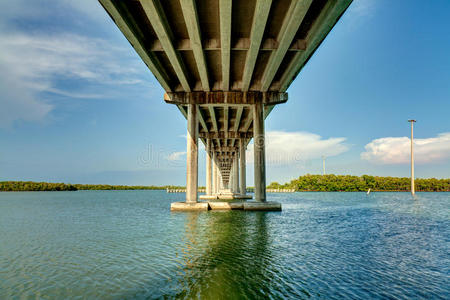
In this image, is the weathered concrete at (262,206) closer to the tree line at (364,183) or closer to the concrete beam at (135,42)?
the concrete beam at (135,42)

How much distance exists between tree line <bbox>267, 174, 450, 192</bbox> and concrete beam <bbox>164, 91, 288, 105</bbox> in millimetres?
125875

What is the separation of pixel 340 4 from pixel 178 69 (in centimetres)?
1106

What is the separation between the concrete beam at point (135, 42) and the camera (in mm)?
11523

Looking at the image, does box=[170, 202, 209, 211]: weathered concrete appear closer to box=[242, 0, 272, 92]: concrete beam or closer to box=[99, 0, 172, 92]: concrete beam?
box=[99, 0, 172, 92]: concrete beam

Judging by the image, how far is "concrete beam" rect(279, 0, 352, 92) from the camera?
11664 millimetres

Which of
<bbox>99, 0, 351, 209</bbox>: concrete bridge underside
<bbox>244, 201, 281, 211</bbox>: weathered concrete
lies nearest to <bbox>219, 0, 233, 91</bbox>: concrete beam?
<bbox>99, 0, 351, 209</bbox>: concrete bridge underside

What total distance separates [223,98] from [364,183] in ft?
423

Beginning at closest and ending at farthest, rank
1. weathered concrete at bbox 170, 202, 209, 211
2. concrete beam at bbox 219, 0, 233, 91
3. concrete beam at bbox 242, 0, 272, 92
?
concrete beam at bbox 242, 0, 272, 92 < concrete beam at bbox 219, 0, 233, 91 < weathered concrete at bbox 170, 202, 209, 211

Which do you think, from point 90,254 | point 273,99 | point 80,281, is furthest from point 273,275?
point 273,99

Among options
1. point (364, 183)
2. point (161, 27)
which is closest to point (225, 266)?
point (161, 27)

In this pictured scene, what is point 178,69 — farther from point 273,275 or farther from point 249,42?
point 273,275

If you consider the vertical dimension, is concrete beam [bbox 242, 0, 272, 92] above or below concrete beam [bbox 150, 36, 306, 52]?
below

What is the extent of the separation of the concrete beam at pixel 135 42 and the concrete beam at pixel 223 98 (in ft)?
6.49

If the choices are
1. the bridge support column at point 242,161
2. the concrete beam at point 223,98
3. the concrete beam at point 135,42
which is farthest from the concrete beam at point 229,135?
the concrete beam at point 135,42
